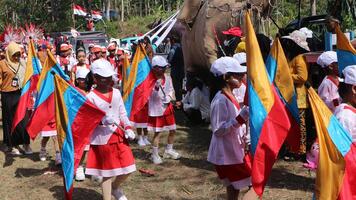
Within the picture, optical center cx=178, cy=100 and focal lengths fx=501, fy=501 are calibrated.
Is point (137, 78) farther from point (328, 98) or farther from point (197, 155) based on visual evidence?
point (328, 98)

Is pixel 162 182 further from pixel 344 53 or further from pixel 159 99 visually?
pixel 344 53

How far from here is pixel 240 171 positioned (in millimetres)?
4645

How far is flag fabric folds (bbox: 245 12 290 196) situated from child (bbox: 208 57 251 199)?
230 mm

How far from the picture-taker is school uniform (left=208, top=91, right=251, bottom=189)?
14.9 feet

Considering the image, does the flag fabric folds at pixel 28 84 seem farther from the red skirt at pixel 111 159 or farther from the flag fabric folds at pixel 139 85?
the red skirt at pixel 111 159

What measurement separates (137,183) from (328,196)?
359cm

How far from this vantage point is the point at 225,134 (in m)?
4.59

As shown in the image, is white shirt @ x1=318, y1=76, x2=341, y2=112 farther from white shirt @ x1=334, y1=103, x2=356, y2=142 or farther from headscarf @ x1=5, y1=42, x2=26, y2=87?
headscarf @ x1=5, y1=42, x2=26, y2=87

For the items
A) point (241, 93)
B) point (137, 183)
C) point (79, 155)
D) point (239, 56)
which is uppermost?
point (239, 56)

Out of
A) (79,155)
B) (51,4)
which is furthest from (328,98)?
(51,4)

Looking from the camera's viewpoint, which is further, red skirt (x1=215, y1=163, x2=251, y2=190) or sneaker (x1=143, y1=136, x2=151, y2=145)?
sneaker (x1=143, y1=136, x2=151, y2=145)

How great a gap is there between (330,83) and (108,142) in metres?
2.65

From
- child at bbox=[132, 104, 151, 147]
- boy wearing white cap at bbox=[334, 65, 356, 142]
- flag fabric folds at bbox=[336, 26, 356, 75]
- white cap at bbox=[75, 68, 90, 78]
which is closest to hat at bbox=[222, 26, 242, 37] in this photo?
child at bbox=[132, 104, 151, 147]

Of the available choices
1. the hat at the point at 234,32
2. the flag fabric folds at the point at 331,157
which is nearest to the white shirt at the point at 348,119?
the flag fabric folds at the point at 331,157
